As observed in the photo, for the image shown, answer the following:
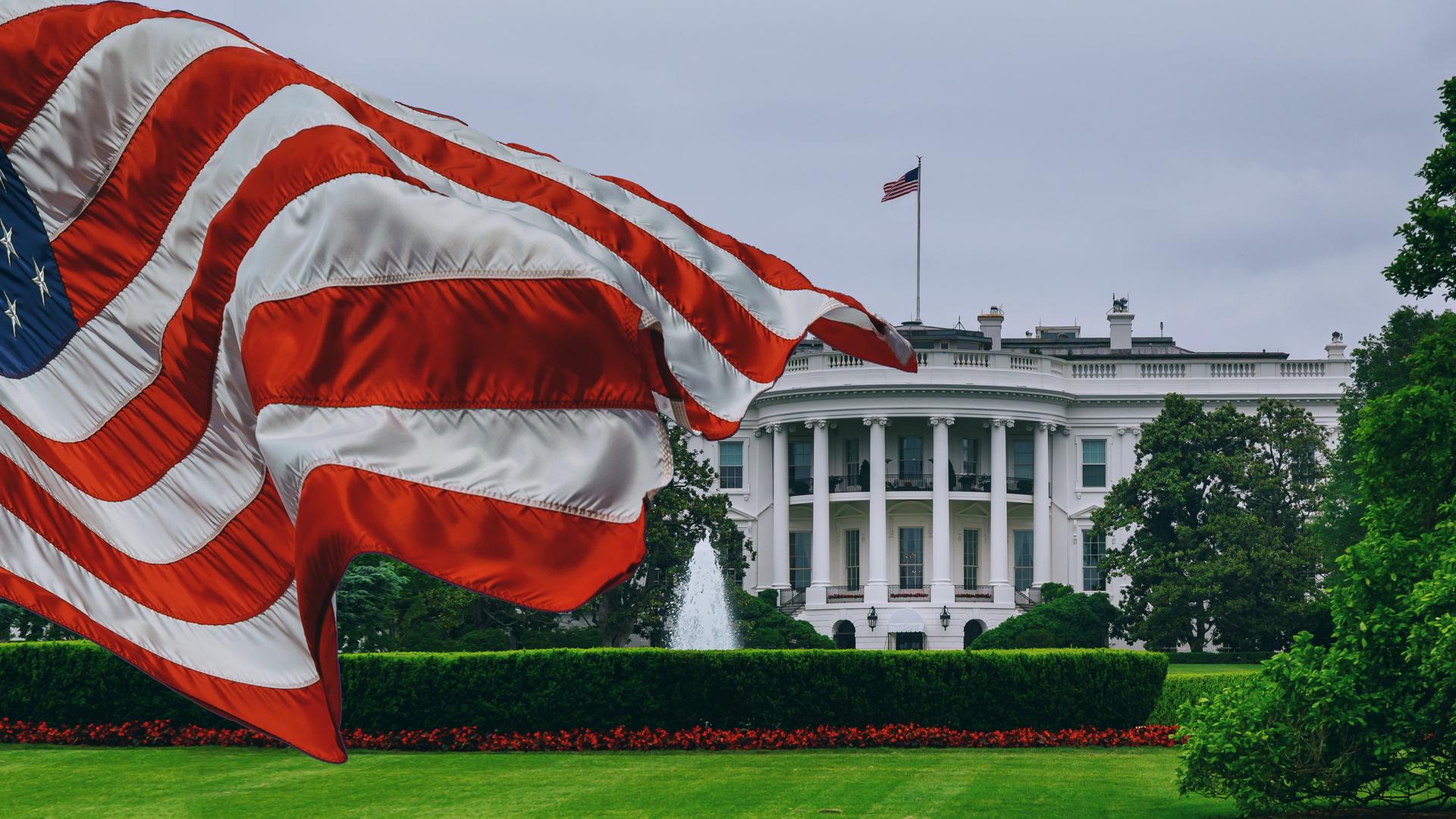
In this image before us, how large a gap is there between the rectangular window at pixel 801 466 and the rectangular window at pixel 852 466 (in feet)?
4.03

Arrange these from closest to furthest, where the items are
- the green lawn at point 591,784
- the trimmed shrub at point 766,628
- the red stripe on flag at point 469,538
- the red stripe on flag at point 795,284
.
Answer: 1. the red stripe on flag at point 469,538
2. the red stripe on flag at point 795,284
3. the green lawn at point 591,784
4. the trimmed shrub at point 766,628

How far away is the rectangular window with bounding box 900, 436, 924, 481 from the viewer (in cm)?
6006

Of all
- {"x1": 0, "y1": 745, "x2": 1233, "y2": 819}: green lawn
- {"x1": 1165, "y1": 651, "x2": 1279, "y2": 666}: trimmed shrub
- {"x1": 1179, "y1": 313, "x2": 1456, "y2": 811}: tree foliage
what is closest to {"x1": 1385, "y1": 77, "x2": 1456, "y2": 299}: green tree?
{"x1": 1179, "y1": 313, "x2": 1456, "y2": 811}: tree foliage

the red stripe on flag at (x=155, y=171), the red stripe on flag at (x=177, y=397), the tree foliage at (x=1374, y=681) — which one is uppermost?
the red stripe on flag at (x=155, y=171)

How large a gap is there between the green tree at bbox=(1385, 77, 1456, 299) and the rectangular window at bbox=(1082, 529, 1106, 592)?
47125mm

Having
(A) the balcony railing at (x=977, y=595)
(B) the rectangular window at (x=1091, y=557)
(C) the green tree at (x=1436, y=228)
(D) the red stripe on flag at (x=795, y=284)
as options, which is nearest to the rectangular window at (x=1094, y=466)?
(B) the rectangular window at (x=1091, y=557)

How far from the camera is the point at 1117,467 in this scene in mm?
60625

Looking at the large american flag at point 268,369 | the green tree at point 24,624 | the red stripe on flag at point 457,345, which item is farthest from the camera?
the green tree at point 24,624

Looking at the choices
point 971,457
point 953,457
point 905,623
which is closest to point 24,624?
point 905,623

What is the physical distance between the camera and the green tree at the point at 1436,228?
42.4ft

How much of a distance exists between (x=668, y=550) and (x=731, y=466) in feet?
57.2

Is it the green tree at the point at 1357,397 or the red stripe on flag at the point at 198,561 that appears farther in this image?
the green tree at the point at 1357,397

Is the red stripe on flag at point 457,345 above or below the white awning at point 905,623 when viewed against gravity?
above

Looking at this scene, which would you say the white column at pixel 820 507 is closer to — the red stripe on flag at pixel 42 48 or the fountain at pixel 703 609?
the fountain at pixel 703 609
